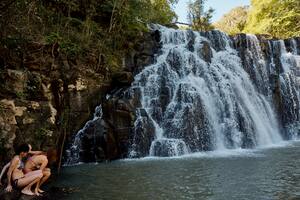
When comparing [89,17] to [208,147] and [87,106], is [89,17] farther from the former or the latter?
[208,147]

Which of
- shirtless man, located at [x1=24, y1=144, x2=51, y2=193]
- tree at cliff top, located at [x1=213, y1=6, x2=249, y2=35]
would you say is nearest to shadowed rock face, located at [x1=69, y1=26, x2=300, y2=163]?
shirtless man, located at [x1=24, y1=144, x2=51, y2=193]

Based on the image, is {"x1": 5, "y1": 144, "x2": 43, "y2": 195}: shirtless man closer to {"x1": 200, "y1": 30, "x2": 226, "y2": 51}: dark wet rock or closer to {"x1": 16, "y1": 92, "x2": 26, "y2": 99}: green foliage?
{"x1": 16, "y1": 92, "x2": 26, "y2": 99}: green foliage

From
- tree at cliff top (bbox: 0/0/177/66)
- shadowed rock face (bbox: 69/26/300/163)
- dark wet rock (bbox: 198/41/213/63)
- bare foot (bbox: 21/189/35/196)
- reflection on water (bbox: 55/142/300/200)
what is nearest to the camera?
bare foot (bbox: 21/189/35/196)

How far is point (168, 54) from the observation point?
57.4 ft

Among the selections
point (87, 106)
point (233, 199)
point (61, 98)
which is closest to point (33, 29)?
point (61, 98)

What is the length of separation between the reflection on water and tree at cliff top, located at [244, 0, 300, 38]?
21730 millimetres

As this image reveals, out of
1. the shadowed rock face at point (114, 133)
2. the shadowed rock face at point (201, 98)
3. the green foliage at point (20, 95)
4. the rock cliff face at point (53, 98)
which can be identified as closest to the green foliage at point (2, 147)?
the rock cliff face at point (53, 98)

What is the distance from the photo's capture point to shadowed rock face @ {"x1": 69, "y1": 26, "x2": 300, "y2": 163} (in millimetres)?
13547

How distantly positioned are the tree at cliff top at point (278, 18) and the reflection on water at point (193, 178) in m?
21.7

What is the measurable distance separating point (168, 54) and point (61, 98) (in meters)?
6.60

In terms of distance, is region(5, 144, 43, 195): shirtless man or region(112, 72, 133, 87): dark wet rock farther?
region(112, 72, 133, 87): dark wet rock

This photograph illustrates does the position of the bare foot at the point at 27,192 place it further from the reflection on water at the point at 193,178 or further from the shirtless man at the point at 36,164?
the reflection on water at the point at 193,178

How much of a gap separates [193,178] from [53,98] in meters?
6.26

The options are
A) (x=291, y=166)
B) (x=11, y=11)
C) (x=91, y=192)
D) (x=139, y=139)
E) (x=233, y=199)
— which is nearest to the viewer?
(x=233, y=199)
